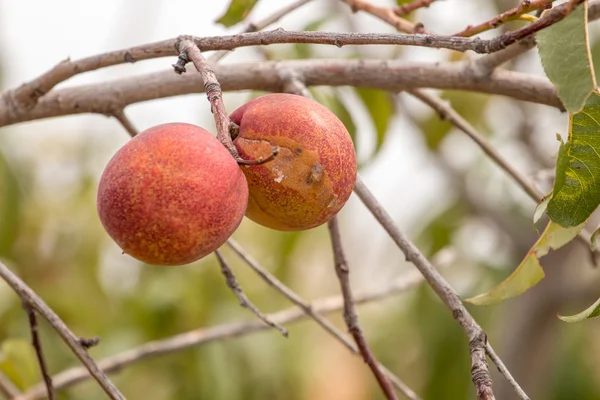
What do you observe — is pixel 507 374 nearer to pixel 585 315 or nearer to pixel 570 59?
pixel 585 315

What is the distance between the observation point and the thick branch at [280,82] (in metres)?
1.17

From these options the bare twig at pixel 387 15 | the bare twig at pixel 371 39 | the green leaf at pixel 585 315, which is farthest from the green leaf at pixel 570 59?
the bare twig at pixel 387 15

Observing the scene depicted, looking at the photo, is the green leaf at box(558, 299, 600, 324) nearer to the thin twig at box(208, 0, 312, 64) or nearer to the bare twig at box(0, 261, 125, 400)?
the bare twig at box(0, 261, 125, 400)

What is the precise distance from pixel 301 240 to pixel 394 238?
153 centimetres

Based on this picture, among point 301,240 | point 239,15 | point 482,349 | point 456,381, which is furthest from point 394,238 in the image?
point 456,381

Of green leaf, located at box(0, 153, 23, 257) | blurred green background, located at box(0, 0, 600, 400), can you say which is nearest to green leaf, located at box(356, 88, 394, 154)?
blurred green background, located at box(0, 0, 600, 400)

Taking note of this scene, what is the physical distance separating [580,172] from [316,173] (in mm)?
293

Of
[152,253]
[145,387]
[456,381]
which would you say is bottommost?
[456,381]

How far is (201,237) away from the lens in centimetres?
72

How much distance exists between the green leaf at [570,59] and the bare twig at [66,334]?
560 mm

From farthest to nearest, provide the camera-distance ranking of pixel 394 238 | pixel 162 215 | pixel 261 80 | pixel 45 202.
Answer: pixel 45 202 → pixel 261 80 → pixel 394 238 → pixel 162 215

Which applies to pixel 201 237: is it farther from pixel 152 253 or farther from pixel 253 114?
pixel 253 114

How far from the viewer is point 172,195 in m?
0.70

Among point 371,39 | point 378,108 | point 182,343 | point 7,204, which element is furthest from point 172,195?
point 7,204
